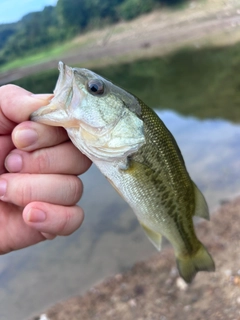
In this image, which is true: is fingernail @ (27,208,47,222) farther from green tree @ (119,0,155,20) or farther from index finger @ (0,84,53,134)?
green tree @ (119,0,155,20)

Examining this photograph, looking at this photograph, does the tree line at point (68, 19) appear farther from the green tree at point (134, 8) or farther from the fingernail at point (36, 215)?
the fingernail at point (36, 215)

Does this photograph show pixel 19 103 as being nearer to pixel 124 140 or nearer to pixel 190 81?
pixel 124 140

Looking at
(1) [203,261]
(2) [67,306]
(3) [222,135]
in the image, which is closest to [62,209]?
(1) [203,261]

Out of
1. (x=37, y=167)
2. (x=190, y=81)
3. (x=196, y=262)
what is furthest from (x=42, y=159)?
(x=190, y=81)

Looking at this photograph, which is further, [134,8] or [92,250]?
[134,8]

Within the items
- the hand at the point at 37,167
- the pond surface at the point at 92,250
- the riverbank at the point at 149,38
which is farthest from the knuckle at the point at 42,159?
the riverbank at the point at 149,38

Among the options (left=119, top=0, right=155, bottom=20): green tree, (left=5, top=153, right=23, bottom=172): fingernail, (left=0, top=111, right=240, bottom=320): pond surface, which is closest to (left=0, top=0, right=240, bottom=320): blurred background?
(left=0, top=111, right=240, bottom=320): pond surface
